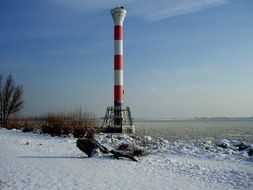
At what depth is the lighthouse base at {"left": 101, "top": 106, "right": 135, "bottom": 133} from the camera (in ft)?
95.7

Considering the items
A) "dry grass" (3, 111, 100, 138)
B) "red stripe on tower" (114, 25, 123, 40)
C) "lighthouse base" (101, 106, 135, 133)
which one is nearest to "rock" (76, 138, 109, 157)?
"dry grass" (3, 111, 100, 138)

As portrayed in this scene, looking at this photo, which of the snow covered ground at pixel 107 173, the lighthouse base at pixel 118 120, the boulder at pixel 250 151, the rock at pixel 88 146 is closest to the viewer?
the snow covered ground at pixel 107 173

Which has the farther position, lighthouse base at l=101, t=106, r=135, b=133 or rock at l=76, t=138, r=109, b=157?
lighthouse base at l=101, t=106, r=135, b=133

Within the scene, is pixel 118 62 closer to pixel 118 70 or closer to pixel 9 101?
pixel 118 70

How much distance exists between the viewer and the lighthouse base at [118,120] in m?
29.2

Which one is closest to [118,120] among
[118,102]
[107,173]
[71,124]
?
[118,102]

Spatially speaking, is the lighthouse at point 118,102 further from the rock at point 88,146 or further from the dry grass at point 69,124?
the rock at point 88,146

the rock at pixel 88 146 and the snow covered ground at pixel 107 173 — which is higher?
the rock at pixel 88 146

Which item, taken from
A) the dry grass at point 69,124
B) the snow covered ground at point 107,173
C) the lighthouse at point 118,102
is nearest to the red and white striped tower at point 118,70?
the lighthouse at point 118,102

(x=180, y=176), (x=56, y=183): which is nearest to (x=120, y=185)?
(x=56, y=183)

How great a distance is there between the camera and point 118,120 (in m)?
29.8

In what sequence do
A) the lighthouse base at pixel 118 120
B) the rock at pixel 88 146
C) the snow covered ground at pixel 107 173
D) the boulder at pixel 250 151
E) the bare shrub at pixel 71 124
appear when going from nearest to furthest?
the snow covered ground at pixel 107 173
the rock at pixel 88 146
the boulder at pixel 250 151
the bare shrub at pixel 71 124
the lighthouse base at pixel 118 120

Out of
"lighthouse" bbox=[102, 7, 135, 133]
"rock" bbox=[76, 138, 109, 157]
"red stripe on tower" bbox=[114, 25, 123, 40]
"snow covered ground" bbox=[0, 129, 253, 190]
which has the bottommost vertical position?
"snow covered ground" bbox=[0, 129, 253, 190]

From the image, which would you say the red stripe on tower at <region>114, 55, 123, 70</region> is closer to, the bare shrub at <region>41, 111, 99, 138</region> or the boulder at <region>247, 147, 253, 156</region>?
the bare shrub at <region>41, 111, 99, 138</region>
